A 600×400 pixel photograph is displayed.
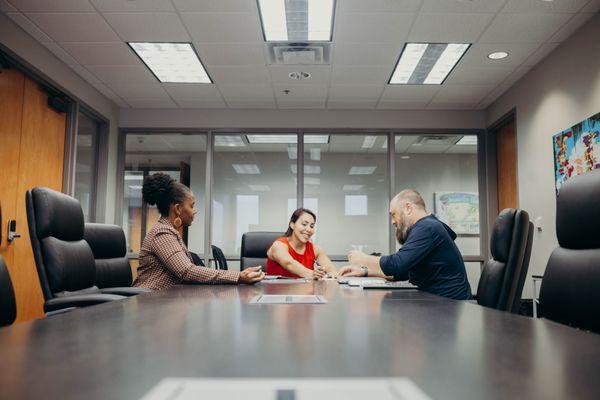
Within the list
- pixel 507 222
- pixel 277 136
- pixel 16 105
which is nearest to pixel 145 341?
pixel 507 222

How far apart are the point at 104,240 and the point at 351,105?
11.9ft

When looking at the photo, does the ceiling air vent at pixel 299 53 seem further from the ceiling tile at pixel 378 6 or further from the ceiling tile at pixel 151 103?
the ceiling tile at pixel 151 103

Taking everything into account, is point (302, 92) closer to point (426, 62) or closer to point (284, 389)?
point (426, 62)

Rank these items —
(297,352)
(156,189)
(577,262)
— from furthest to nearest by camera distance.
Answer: (156,189)
(577,262)
(297,352)

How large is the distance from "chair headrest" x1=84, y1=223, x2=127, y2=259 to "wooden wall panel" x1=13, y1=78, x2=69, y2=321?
1543 millimetres

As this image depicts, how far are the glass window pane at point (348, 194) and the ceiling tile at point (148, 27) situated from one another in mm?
2413

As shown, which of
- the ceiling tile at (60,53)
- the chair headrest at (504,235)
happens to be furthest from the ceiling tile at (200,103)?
the chair headrest at (504,235)

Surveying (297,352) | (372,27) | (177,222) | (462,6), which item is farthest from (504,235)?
(372,27)

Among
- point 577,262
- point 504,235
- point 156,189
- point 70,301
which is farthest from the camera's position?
point 156,189

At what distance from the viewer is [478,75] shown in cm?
456

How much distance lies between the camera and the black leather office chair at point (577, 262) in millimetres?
1236

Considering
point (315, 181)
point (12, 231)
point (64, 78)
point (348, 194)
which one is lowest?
point (12, 231)

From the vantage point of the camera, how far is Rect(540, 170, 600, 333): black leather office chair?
48.7 inches

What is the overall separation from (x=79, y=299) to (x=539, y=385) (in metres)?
1.75
